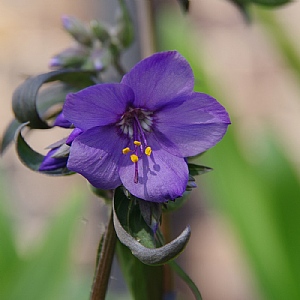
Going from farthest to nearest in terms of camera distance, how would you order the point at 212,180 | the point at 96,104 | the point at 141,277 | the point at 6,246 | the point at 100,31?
the point at 212,180
the point at 6,246
the point at 100,31
the point at 141,277
the point at 96,104

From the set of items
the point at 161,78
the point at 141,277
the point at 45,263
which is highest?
the point at 161,78

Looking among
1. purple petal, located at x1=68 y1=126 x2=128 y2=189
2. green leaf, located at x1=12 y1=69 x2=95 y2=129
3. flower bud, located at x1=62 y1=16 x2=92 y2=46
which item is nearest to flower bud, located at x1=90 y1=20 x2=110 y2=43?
flower bud, located at x1=62 y1=16 x2=92 y2=46

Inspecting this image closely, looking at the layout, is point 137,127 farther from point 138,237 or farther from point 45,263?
point 45,263

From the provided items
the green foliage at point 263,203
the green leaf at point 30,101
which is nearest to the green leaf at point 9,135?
the green leaf at point 30,101

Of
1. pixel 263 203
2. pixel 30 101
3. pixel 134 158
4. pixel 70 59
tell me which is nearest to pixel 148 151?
pixel 134 158

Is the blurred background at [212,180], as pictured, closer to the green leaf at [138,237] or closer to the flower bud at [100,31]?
the flower bud at [100,31]

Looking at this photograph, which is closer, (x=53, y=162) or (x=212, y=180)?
(x=53, y=162)
